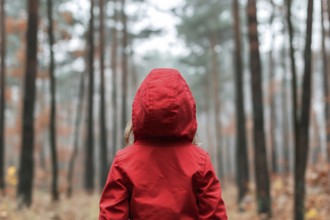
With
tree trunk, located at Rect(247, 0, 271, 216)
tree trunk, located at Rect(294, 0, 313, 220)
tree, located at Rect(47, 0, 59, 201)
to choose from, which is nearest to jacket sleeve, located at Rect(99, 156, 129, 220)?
tree trunk, located at Rect(294, 0, 313, 220)

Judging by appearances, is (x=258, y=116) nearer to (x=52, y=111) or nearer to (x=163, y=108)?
(x=52, y=111)

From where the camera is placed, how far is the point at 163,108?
9.03 feet

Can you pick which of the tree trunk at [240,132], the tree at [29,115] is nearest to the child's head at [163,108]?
the tree at [29,115]

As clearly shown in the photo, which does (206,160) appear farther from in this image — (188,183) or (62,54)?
(62,54)

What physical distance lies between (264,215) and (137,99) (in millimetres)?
8714

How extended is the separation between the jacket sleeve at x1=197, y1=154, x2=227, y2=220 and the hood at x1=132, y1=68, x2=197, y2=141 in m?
0.29

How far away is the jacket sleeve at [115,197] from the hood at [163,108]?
0.29 m

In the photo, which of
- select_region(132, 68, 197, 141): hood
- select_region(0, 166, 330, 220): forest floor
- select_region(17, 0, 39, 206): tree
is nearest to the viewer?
select_region(132, 68, 197, 141): hood

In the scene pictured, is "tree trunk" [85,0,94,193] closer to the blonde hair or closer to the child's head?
the blonde hair

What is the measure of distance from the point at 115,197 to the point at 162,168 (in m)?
0.35

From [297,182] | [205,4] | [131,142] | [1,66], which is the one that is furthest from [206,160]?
[205,4]

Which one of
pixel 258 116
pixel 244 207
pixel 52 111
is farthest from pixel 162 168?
pixel 244 207

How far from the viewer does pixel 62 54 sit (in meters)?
33.7

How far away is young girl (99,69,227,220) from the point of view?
2.78m
